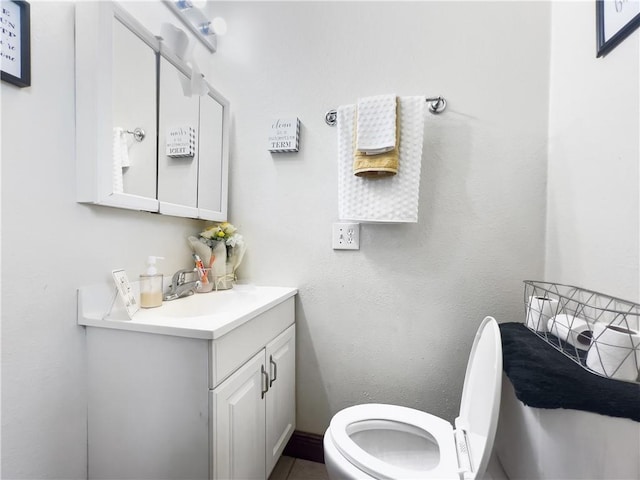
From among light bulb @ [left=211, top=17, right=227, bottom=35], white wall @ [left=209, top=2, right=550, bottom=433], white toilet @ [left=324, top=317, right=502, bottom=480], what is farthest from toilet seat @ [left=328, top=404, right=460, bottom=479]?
light bulb @ [left=211, top=17, right=227, bottom=35]

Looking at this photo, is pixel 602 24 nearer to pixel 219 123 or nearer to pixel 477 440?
pixel 477 440

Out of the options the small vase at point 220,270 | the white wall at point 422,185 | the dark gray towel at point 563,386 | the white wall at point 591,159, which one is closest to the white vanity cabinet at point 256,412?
the white wall at point 422,185

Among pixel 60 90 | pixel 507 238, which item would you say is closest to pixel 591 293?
pixel 507 238

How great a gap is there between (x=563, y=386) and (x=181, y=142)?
1459 millimetres

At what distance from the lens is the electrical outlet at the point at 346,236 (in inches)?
51.5

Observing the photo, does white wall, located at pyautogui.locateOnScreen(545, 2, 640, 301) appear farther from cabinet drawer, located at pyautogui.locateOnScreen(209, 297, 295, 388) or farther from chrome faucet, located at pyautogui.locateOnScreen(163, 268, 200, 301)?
chrome faucet, located at pyautogui.locateOnScreen(163, 268, 200, 301)

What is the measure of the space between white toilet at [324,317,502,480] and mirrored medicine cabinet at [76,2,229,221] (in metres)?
1.04

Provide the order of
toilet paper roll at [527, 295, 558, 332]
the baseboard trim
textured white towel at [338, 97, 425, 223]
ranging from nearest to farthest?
1. toilet paper roll at [527, 295, 558, 332]
2. textured white towel at [338, 97, 425, 223]
3. the baseboard trim

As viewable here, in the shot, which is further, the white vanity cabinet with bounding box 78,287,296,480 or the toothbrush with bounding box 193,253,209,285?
the toothbrush with bounding box 193,253,209,285

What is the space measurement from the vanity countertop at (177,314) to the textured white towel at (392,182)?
19.9 inches

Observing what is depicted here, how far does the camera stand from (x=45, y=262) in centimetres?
77

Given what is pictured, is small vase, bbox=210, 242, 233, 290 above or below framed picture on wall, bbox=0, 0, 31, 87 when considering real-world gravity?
below

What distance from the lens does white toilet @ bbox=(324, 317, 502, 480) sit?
76 cm

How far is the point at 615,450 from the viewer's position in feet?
1.91
